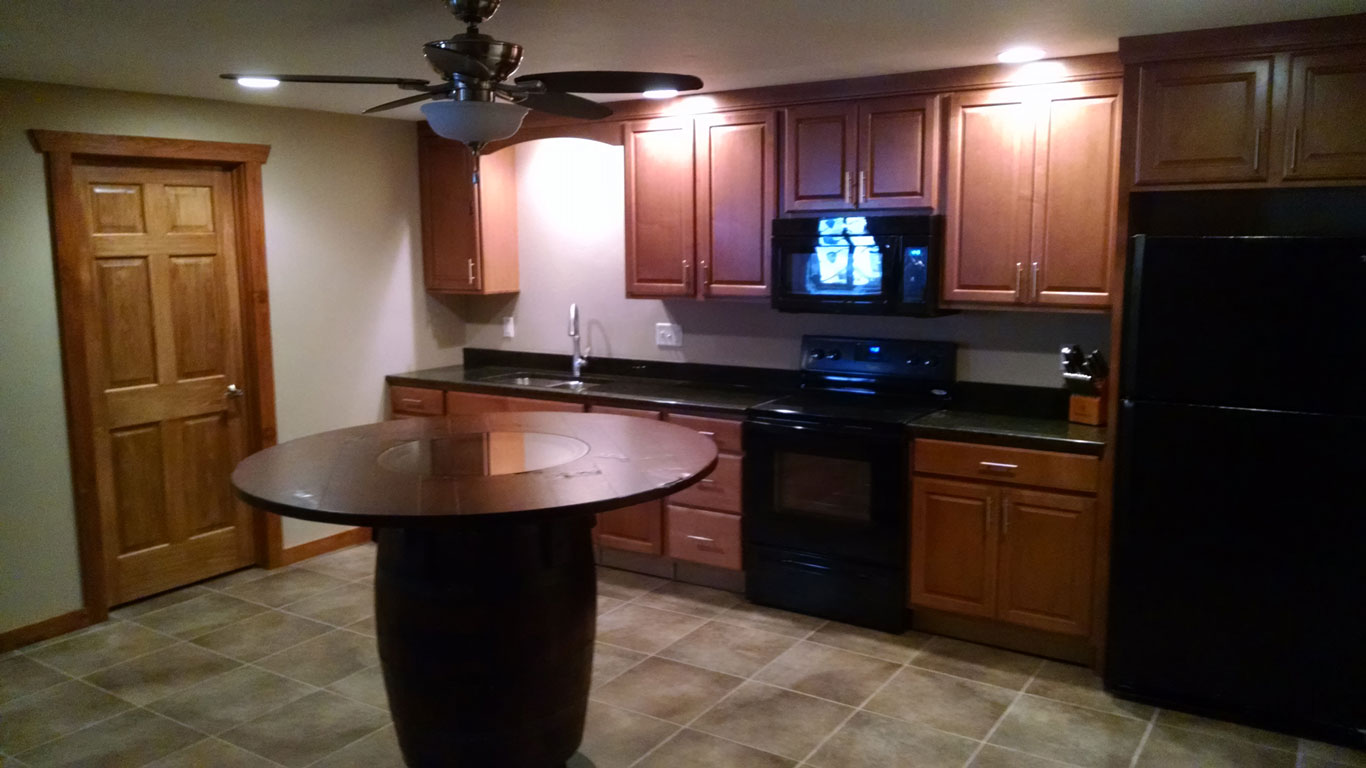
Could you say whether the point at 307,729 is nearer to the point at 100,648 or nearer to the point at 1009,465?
the point at 100,648

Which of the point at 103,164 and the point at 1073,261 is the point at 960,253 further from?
the point at 103,164

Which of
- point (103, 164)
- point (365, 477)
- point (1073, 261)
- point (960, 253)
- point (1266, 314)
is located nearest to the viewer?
point (365, 477)

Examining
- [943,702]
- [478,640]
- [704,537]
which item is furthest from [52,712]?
[943,702]

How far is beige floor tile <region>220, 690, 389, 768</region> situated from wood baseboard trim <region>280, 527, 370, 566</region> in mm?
1480

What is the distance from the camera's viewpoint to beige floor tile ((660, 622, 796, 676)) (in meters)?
3.58

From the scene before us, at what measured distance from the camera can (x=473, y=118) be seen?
221 centimetres

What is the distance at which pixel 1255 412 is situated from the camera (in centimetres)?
293

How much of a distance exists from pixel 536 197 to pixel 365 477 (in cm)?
292

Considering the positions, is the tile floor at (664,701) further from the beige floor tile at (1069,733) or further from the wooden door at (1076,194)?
the wooden door at (1076,194)

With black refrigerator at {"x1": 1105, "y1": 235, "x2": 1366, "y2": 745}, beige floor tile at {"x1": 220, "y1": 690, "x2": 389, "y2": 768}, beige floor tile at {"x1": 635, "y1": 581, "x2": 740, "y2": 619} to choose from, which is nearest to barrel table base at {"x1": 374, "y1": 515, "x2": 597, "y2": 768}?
beige floor tile at {"x1": 220, "y1": 690, "x2": 389, "y2": 768}

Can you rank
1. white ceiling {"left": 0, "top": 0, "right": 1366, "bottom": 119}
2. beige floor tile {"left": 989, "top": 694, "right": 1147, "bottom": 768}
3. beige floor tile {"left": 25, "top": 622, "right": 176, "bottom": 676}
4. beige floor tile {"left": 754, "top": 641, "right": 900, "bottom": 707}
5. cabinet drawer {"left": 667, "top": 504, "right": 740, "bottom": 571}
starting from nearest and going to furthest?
1. white ceiling {"left": 0, "top": 0, "right": 1366, "bottom": 119}
2. beige floor tile {"left": 989, "top": 694, "right": 1147, "bottom": 768}
3. beige floor tile {"left": 754, "top": 641, "right": 900, "bottom": 707}
4. beige floor tile {"left": 25, "top": 622, "right": 176, "bottom": 676}
5. cabinet drawer {"left": 667, "top": 504, "right": 740, "bottom": 571}

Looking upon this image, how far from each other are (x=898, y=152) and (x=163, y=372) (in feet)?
10.8

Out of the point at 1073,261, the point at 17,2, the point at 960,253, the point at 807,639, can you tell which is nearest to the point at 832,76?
the point at 960,253

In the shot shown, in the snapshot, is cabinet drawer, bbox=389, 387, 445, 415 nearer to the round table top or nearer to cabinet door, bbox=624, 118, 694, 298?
cabinet door, bbox=624, 118, 694, 298
